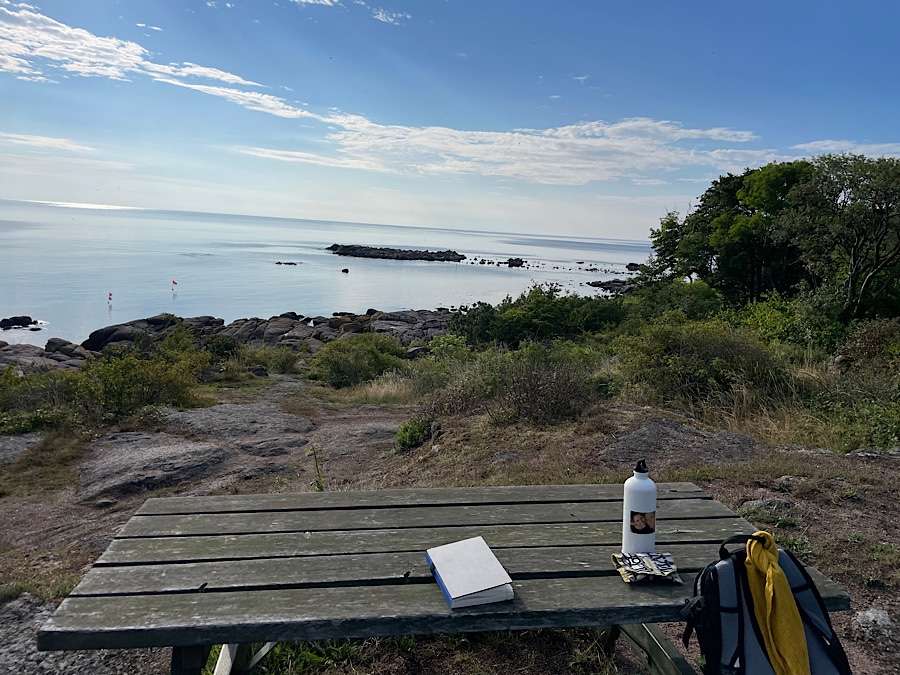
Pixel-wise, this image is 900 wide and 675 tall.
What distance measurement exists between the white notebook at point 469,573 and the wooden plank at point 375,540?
0.56ft

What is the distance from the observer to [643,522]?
2121 mm

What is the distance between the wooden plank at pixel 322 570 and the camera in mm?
1953

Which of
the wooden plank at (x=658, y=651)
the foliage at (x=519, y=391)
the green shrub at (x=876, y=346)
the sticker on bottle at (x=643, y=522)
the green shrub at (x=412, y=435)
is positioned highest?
the sticker on bottle at (x=643, y=522)

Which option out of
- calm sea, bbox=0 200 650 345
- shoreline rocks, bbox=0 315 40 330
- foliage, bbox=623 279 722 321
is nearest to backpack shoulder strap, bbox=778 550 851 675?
foliage, bbox=623 279 722 321

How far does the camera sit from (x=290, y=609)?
1815mm

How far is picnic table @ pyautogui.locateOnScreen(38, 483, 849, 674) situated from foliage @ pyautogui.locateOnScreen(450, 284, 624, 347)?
55.0 ft

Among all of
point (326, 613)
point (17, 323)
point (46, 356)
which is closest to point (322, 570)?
point (326, 613)

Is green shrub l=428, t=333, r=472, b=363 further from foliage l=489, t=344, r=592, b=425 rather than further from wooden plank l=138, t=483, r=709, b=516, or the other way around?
wooden plank l=138, t=483, r=709, b=516

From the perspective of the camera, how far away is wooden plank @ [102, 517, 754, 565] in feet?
7.07

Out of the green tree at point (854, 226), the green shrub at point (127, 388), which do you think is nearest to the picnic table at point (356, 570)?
the green shrub at point (127, 388)

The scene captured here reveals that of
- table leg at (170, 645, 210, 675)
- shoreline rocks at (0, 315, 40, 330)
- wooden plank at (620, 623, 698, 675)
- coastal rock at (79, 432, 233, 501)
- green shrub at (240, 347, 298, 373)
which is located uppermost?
table leg at (170, 645, 210, 675)

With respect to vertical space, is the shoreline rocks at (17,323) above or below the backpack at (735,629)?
below

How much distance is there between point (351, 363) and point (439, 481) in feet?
32.7

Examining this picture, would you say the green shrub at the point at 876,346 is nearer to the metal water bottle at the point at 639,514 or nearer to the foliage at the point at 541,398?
the foliage at the point at 541,398
